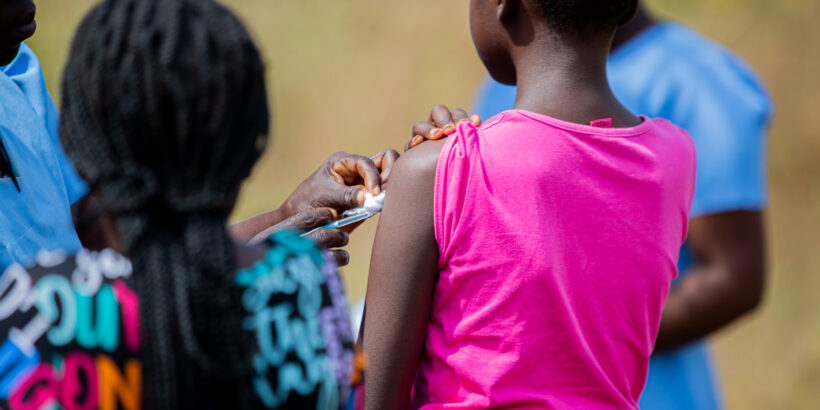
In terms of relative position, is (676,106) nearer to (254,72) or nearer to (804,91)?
(254,72)

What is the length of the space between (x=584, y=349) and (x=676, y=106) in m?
1.43

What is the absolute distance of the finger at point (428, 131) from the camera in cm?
186

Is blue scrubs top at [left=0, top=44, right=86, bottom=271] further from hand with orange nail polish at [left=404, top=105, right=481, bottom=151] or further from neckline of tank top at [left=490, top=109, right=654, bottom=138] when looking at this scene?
neckline of tank top at [left=490, top=109, right=654, bottom=138]

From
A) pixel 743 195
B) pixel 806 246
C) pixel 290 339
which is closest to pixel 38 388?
pixel 290 339

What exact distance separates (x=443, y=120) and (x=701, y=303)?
133cm

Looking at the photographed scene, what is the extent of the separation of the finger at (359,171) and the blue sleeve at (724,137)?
127 centimetres

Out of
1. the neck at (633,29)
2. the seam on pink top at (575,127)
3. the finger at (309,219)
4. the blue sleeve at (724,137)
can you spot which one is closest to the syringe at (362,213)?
the finger at (309,219)

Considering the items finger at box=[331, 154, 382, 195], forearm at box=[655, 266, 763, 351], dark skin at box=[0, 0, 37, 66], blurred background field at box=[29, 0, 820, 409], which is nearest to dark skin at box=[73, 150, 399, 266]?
finger at box=[331, 154, 382, 195]

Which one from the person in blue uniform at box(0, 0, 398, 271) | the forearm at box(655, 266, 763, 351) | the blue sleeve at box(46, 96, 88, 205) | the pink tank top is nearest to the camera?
the pink tank top

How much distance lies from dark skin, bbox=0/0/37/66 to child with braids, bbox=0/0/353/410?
62 centimetres

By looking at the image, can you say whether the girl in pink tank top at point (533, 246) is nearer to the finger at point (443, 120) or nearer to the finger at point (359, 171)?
the finger at point (443, 120)

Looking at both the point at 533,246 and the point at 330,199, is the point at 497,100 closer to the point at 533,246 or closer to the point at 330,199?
the point at 330,199

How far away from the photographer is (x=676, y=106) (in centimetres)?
299

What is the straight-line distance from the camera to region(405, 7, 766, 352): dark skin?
2842 mm
